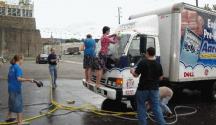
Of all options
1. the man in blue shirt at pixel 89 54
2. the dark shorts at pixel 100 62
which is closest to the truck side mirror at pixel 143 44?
the dark shorts at pixel 100 62

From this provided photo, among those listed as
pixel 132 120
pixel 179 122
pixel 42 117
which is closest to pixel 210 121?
pixel 179 122

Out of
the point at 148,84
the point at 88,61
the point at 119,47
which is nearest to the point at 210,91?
the point at 119,47

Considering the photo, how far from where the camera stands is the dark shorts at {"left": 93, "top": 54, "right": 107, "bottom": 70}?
1061cm

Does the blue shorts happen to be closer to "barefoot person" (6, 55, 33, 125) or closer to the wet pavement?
"barefoot person" (6, 55, 33, 125)

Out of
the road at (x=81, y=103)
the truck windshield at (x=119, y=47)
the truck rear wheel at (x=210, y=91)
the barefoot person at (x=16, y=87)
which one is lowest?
the road at (x=81, y=103)

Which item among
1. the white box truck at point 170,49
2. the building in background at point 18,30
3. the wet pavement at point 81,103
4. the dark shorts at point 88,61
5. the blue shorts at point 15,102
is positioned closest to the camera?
the blue shorts at point 15,102

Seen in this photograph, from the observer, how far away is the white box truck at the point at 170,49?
10.2m

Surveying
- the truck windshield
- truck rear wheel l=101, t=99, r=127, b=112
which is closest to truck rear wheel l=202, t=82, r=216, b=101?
truck rear wheel l=101, t=99, r=127, b=112

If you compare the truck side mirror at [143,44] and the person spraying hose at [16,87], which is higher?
the truck side mirror at [143,44]

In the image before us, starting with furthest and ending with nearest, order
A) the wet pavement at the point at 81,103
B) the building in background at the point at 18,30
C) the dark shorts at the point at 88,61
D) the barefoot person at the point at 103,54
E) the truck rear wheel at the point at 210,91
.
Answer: the building in background at the point at 18,30, the truck rear wheel at the point at 210,91, the dark shorts at the point at 88,61, the barefoot person at the point at 103,54, the wet pavement at the point at 81,103

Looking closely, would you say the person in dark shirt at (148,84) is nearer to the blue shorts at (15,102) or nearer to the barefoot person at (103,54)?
the barefoot person at (103,54)

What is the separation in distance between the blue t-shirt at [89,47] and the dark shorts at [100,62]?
39 cm

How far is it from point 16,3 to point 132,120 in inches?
2664

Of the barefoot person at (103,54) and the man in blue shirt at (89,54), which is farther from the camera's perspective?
the man in blue shirt at (89,54)
